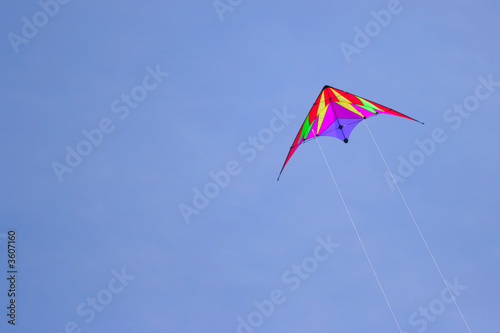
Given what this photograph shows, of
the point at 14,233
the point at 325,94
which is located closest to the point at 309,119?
the point at 325,94

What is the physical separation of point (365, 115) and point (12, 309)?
52.2 ft

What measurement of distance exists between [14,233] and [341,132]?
1365 centimetres

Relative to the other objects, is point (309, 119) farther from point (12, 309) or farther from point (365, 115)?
point (12, 309)

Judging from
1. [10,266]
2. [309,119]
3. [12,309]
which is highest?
[309,119]

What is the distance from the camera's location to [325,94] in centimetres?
2158

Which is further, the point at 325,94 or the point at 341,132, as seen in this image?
the point at 341,132

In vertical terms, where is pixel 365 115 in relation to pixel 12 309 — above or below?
above

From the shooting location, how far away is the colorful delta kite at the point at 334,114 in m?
21.7

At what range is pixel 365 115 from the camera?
22547mm

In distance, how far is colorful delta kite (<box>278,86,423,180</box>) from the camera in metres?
21.7

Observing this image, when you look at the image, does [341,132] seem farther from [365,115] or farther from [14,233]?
[14,233]

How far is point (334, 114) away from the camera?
22.5 meters

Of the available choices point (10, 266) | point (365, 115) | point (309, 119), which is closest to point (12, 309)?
point (10, 266)

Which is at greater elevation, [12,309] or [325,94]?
[325,94]
